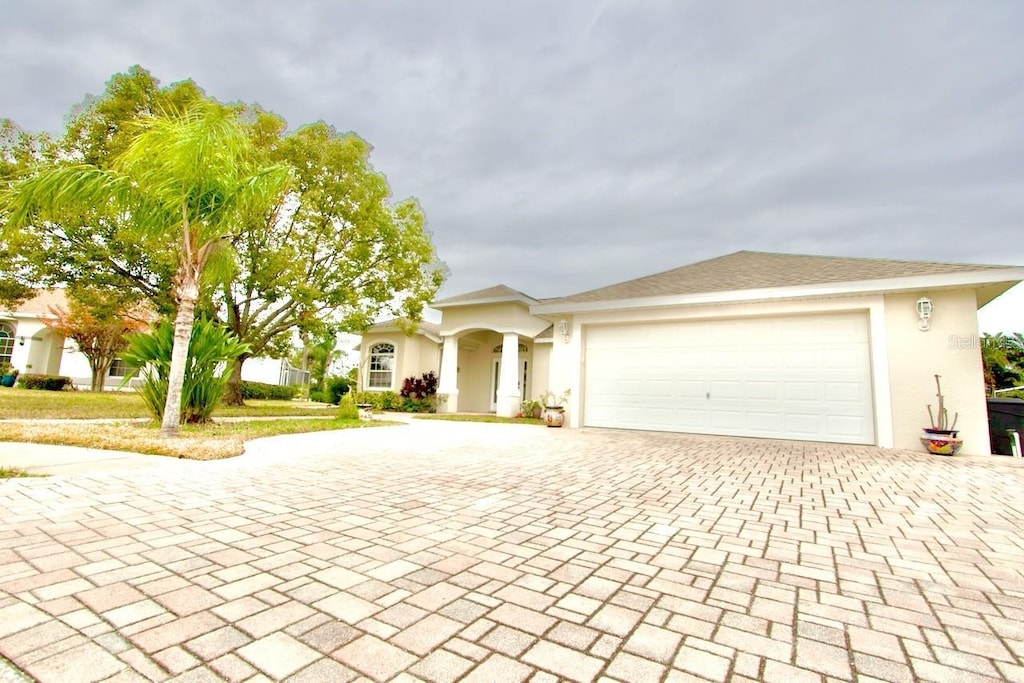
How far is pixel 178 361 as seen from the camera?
6762 mm

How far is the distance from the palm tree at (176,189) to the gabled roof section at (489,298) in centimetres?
852

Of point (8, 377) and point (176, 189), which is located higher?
point (176, 189)

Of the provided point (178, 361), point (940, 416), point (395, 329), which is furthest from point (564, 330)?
point (395, 329)

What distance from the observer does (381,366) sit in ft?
61.0

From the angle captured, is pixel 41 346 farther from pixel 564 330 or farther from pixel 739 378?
pixel 739 378

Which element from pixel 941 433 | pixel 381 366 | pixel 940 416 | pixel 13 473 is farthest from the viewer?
pixel 381 366

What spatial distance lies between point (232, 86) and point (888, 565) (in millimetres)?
15870

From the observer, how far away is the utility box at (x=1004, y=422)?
302 inches

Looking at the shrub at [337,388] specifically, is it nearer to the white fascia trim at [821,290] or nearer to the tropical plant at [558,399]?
the tropical plant at [558,399]

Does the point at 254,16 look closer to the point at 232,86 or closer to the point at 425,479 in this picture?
the point at 232,86

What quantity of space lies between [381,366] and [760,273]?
1428 centimetres

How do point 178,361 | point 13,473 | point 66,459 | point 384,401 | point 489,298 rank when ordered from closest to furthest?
1. point 13,473
2. point 66,459
3. point 178,361
4. point 489,298
5. point 384,401

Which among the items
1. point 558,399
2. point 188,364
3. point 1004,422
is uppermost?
point 188,364

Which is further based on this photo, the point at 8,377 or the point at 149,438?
the point at 8,377
